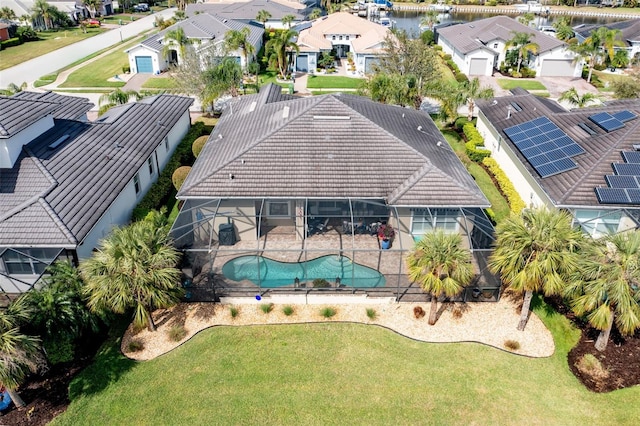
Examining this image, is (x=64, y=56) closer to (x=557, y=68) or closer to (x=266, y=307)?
(x=266, y=307)

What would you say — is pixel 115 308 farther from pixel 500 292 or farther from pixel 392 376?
pixel 500 292

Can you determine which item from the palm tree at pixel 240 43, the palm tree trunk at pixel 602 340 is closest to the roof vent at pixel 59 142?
the palm tree trunk at pixel 602 340

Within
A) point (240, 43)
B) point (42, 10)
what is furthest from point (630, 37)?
point (42, 10)

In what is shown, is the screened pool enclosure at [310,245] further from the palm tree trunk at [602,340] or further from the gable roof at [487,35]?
the gable roof at [487,35]

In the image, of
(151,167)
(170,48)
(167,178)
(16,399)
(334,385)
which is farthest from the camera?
(170,48)

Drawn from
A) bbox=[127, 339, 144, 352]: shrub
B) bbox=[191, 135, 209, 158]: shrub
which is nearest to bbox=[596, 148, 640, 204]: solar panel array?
bbox=[127, 339, 144, 352]: shrub

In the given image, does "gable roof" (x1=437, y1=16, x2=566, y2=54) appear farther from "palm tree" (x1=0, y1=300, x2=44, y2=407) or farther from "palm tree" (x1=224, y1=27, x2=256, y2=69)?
"palm tree" (x1=0, y1=300, x2=44, y2=407)
